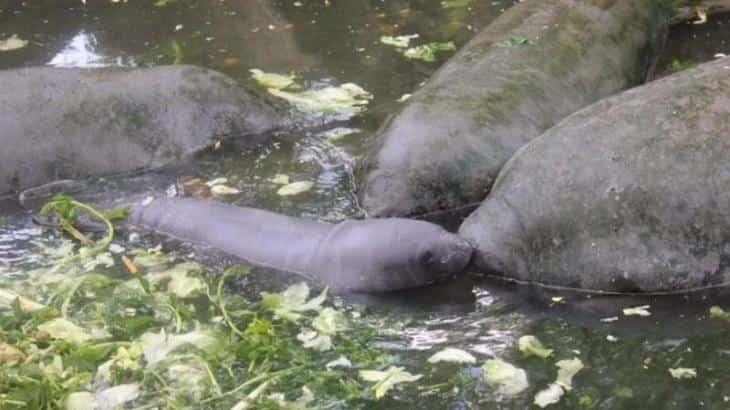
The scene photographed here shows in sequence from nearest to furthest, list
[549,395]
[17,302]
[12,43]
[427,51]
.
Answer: [549,395], [17,302], [427,51], [12,43]

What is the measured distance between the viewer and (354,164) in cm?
584

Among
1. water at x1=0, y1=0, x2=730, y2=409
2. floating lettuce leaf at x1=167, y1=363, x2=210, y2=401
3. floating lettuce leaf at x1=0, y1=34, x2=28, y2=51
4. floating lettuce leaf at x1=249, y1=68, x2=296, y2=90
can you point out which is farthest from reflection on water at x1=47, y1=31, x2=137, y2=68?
floating lettuce leaf at x1=167, y1=363, x2=210, y2=401

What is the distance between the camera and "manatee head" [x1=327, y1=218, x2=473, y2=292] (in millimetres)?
4770

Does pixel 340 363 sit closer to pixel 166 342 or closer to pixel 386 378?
pixel 386 378

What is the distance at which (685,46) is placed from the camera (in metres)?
7.36

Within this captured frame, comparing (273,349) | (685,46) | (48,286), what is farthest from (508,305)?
(685,46)

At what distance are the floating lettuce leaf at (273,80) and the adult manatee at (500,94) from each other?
1185mm

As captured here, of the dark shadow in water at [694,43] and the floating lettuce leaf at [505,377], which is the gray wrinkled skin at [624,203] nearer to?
the floating lettuce leaf at [505,377]

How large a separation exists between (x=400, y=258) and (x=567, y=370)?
3.00 ft

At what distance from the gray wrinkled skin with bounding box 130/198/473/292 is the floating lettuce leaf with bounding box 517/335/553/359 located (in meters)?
0.57

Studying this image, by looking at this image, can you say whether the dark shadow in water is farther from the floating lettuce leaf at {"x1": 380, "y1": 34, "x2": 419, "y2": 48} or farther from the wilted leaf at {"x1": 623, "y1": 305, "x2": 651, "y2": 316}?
the wilted leaf at {"x1": 623, "y1": 305, "x2": 651, "y2": 316}

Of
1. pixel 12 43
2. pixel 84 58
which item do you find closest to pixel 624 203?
pixel 84 58

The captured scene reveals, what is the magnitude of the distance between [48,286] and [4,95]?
1.64m

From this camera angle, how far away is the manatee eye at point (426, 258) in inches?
188
